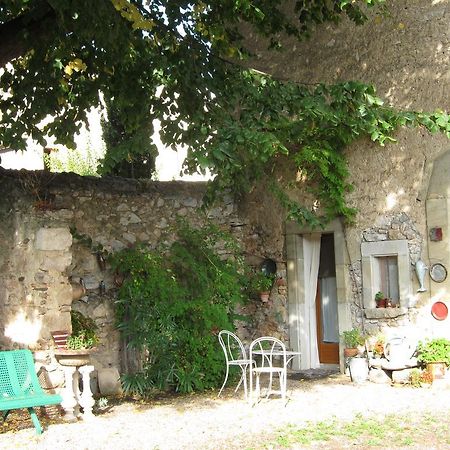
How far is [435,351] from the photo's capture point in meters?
8.48

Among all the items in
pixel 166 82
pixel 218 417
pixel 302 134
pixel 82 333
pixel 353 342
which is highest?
pixel 166 82

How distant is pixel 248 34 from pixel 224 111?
13.7 ft

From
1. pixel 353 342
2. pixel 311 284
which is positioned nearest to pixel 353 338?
pixel 353 342

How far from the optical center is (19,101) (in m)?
8.25

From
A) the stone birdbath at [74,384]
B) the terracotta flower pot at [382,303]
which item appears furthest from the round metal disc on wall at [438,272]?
the stone birdbath at [74,384]

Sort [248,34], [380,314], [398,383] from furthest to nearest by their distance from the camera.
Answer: [248,34] < [380,314] < [398,383]

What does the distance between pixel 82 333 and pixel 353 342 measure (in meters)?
3.70

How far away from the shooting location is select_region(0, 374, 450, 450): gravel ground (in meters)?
5.92

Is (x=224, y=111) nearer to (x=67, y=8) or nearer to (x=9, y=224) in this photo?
(x=67, y=8)

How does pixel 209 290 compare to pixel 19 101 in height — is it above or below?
below

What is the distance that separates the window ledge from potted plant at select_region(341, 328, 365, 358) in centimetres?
28

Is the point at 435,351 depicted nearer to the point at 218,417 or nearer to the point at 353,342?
the point at 353,342

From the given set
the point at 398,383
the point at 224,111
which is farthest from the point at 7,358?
the point at 398,383

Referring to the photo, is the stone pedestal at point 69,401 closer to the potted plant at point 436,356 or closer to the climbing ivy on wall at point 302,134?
the climbing ivy on wall at point 302,134
